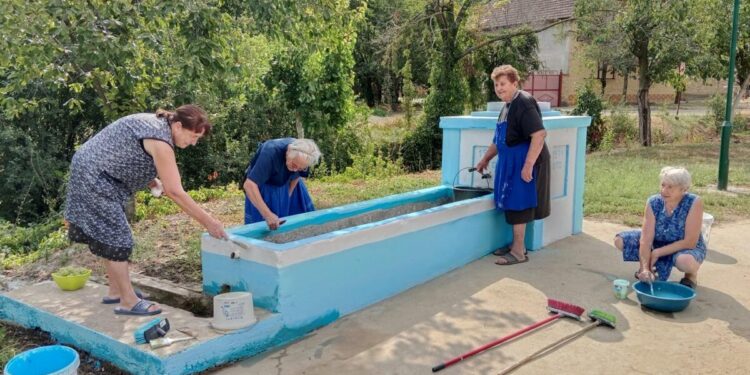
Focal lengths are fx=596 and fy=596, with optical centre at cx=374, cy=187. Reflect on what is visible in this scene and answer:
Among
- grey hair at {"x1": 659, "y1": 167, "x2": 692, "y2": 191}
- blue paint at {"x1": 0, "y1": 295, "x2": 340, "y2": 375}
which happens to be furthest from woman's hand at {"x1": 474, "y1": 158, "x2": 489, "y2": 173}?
blue paint at {"x1": 0, "y1": 295, "x2": 340, "y2": 375}

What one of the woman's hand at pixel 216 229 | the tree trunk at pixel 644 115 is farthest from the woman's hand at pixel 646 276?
the tree trunk at pixel 644 115

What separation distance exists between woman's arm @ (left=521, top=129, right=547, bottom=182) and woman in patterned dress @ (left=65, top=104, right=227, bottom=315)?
2.67 meters

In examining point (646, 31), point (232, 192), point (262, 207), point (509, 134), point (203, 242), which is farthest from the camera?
point (646, 31)

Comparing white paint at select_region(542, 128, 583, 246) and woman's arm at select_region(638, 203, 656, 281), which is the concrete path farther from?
white paint at select_region(542, 128, 583, 246)

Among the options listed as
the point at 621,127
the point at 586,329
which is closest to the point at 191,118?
the point at 586,329

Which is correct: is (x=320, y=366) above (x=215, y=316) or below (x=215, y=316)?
below

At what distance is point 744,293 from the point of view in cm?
455

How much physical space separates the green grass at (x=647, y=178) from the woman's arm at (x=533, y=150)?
7.82ft

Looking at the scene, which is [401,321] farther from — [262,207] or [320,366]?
[262,207]

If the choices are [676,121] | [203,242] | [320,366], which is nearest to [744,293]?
[320,366]

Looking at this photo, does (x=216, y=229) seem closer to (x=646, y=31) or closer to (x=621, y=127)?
(x=646, y=31)

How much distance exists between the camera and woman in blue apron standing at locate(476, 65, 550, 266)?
4949 mm

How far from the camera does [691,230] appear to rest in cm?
430

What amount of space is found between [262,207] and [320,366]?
4.50 feet
